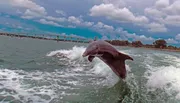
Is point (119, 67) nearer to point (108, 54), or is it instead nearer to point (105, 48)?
point (108, 54)

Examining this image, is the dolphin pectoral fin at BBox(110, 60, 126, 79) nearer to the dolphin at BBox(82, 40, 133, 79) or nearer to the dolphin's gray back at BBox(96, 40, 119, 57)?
the dolphin at BBox(82, 40, 133, 79)

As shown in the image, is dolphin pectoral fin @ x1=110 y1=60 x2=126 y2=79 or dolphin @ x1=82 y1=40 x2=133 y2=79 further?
dolphin pectoral fin @ x1=110 y1=60 x2=126 y2=79

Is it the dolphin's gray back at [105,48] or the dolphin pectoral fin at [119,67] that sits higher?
the dolphin's gray back at [105,48]

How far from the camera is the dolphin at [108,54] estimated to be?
39.1ft

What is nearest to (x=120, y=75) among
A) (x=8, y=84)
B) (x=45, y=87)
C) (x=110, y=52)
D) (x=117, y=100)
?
(x=110, y=52)

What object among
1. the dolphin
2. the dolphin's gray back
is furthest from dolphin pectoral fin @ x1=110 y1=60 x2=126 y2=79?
the dolphin's gray back

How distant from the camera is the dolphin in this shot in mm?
11922

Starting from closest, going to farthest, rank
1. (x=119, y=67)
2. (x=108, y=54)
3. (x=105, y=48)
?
(x=105, y=48) < (x=108, y=54) < (x=119, y=67)

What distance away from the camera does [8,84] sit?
12.5 metres

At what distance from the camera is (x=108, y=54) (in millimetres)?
13055

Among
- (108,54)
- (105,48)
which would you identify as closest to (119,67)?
(108,54)

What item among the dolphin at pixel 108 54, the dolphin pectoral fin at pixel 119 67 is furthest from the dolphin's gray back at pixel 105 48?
the dolphin pectoral fin at pixel 119 67

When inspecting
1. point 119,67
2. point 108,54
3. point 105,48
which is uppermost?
point 105,48

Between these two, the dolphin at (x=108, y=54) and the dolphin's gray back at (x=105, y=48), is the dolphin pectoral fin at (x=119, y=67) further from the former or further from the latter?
the dolphin's gray back at (x=105, y=48)
